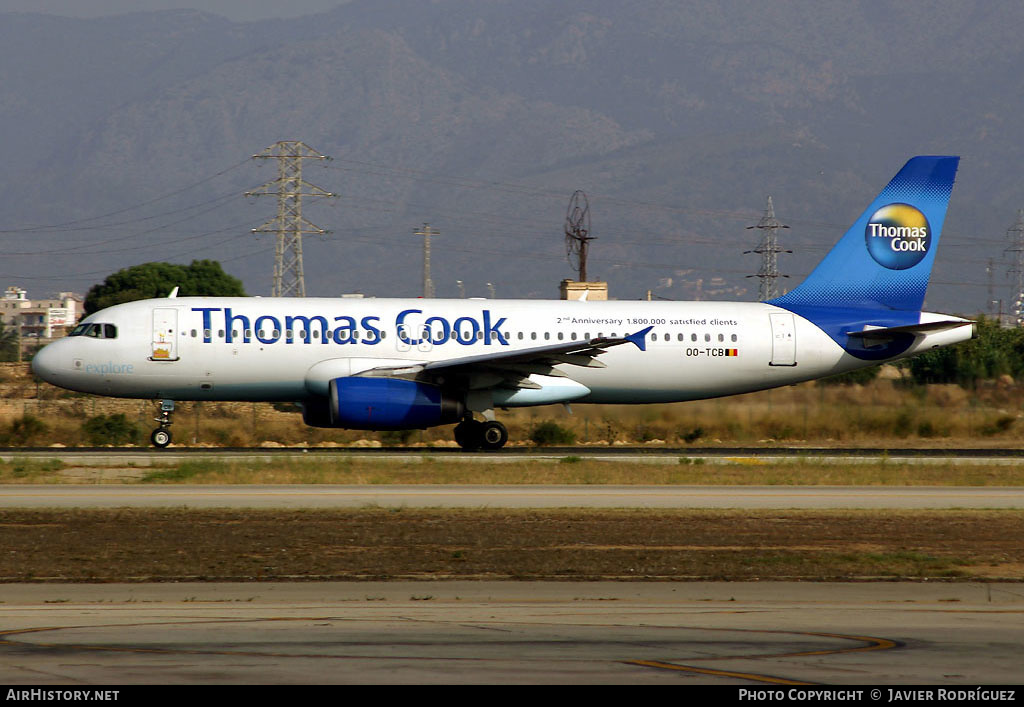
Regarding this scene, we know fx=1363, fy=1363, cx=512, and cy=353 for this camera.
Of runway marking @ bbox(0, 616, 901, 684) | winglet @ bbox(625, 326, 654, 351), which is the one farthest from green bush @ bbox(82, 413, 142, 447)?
runway marking @ bbox(0, 616, 901, 684)

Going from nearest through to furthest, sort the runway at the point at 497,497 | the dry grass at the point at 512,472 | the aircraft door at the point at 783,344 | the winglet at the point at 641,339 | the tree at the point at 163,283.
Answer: the runway at the point at 497,497
the dry grass at the point at 512,472
the winglet at the point at 641,339
the aircraft door at the point at 783,344
the tree at the point at 163,283

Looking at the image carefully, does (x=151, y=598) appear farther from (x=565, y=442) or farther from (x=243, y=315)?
(x=565, y=442)

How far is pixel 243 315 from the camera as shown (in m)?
31.3

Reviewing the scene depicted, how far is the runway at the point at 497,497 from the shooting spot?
21.7 meters

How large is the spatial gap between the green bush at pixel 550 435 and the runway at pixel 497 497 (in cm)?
1168

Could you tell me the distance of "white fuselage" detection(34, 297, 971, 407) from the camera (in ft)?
102

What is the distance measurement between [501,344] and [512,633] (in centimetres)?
2083

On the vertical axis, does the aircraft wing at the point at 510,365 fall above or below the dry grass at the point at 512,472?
above

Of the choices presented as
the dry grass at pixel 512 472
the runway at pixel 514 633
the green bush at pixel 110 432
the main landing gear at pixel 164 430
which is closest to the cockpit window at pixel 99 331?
the main landing gear at pixel 164 430

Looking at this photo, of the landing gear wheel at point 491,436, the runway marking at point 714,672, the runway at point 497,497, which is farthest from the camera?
the landing gear wheel at point 491,436

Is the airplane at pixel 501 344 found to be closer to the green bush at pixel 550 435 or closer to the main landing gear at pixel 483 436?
the main landing gear at pixel 483 436

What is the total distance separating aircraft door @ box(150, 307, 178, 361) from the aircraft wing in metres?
4.35

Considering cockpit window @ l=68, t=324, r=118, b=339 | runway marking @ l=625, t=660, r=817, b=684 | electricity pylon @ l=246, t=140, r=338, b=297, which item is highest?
electricity pylon @ l=246, t=140, r=338, b=297

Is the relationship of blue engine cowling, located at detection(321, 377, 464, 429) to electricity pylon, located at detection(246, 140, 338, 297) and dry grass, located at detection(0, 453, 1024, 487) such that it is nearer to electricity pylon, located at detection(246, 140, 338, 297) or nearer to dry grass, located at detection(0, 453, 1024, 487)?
dry grass, located at detection(0, 453, 1024, 487)
